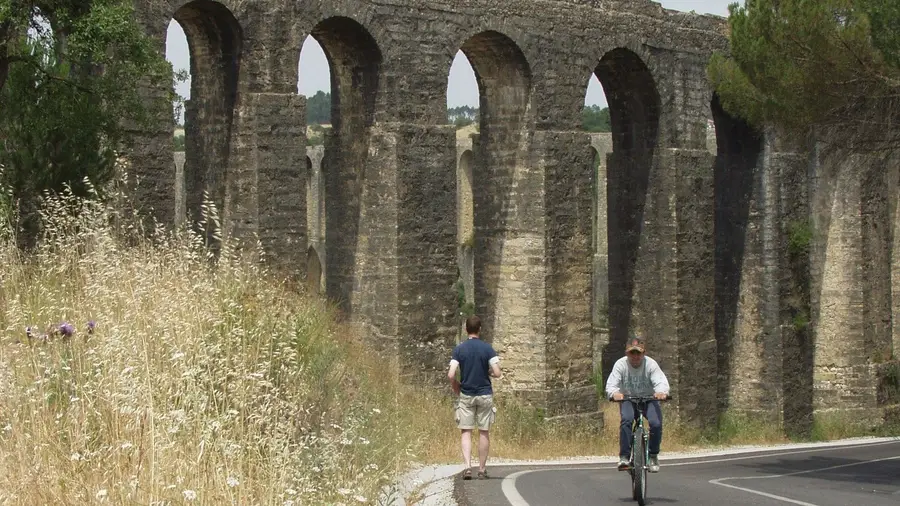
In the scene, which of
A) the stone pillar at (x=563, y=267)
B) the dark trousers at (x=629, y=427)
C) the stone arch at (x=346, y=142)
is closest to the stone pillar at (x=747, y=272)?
the stone pillar at (x=563, y=267)

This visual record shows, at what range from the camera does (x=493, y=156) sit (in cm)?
2009

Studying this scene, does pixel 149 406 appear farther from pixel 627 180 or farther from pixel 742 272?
pixel 742 272

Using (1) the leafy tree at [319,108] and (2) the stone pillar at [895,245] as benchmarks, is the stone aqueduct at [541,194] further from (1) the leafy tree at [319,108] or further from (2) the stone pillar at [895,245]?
(1) the leafy tree at [319,108]

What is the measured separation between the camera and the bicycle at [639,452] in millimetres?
10775

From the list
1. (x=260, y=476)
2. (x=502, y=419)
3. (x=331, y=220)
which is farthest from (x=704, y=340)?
(x=260, y=476)

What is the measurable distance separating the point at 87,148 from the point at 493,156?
291 inches

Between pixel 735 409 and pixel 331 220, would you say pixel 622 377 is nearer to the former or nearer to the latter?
pixel 331 220

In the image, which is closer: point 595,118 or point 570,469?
point 570,469

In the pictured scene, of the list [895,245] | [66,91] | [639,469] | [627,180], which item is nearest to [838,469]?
[627,180]

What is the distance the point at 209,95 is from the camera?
1680cm

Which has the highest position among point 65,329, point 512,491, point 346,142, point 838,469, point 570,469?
point 346,142

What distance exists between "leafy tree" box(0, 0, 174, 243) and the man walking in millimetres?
4355

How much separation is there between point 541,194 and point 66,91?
315 inches

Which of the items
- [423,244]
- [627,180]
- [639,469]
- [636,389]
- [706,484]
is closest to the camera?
[639,469]
